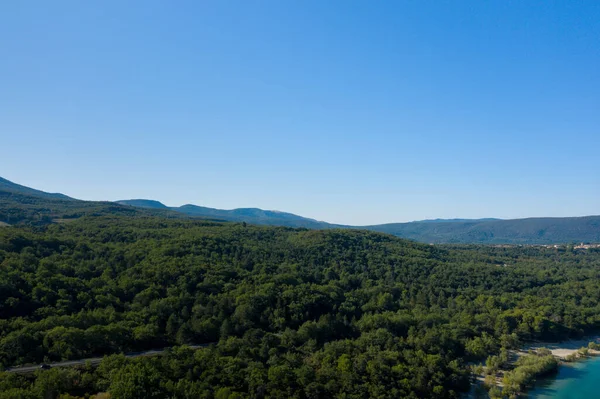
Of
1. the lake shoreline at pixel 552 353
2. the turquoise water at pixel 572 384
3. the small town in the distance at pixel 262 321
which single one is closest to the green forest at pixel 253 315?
the small town in the distance at pixel 262 321

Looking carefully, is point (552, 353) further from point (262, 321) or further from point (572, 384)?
point (262, 321)

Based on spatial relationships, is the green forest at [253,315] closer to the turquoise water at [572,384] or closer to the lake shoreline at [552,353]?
the lake shoreline at [552,353]

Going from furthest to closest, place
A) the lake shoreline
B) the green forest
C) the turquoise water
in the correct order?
the lake shoreline
the turquoise water
the green forest

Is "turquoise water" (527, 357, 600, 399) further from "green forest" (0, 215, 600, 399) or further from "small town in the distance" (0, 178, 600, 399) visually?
"green forest" (0, 215, 600, 399)

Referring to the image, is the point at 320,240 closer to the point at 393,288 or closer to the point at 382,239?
the point at 382,239

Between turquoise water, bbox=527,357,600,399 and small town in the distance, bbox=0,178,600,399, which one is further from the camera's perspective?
turquoise water, bbox=527,357,600,399

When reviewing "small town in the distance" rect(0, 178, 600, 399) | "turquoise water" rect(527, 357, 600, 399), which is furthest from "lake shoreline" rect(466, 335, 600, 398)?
"turquoise water" rect(527, 357, 600, 399)

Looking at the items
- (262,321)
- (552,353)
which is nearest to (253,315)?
(262,321)
